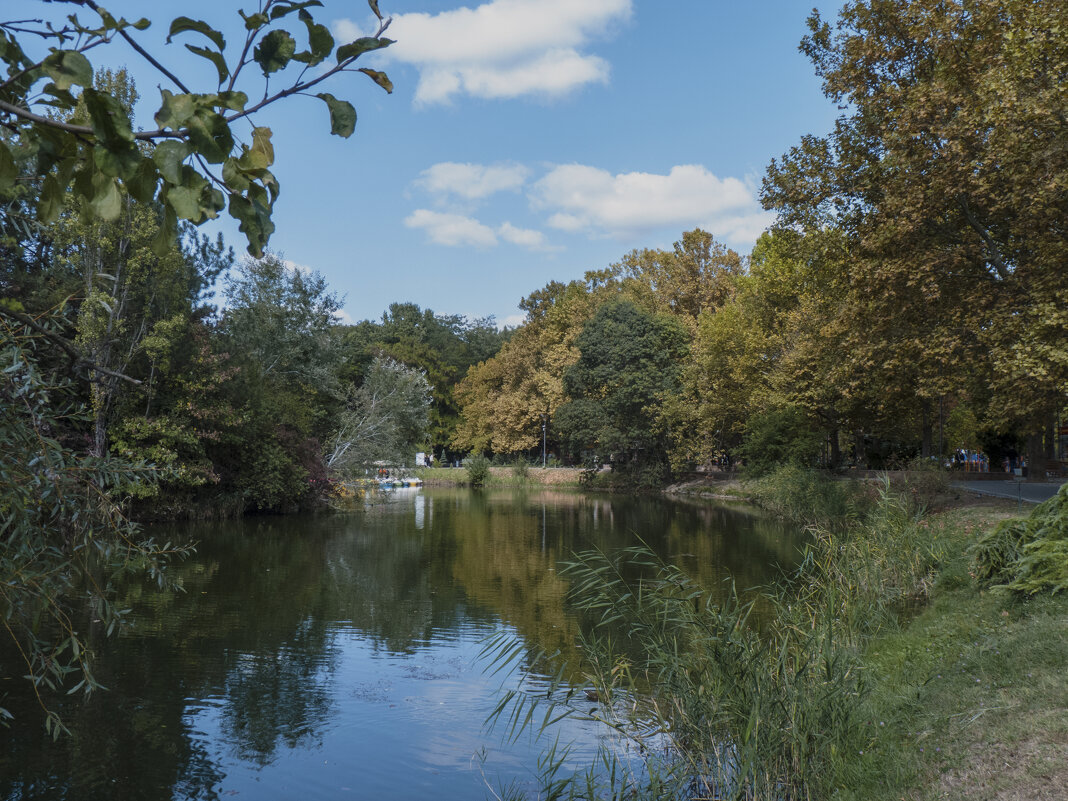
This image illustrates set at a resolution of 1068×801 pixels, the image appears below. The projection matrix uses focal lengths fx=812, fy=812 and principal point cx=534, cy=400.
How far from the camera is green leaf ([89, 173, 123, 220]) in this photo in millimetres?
1723

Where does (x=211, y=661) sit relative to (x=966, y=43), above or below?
below

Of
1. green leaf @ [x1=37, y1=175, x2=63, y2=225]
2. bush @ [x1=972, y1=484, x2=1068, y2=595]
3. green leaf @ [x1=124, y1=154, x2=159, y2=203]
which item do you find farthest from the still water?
green leaf @ [x1=124, y1=154, x2=159, y2=203]

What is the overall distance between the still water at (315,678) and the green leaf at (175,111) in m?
5.80

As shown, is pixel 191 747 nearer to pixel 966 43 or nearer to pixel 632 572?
pixel 632 572

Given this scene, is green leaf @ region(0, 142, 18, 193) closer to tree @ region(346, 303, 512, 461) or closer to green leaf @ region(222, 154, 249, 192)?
green leaf @ region(222, 154, 249, 192)

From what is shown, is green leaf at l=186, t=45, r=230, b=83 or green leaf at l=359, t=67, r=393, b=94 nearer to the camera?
green leaf at l=186, t=45, r=230, b=83

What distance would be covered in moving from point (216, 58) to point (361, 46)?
0.31 m

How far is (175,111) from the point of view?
1.66 meters

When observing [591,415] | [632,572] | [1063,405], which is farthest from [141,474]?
[591,415]

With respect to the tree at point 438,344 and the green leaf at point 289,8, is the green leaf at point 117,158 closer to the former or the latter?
the green leaf at point 289,8

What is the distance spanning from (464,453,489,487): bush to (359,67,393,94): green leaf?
5149 centimetres

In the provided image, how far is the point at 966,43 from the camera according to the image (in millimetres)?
17016

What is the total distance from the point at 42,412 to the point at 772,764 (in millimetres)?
4864

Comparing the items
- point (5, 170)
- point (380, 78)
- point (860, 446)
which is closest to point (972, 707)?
point (380, 78)
